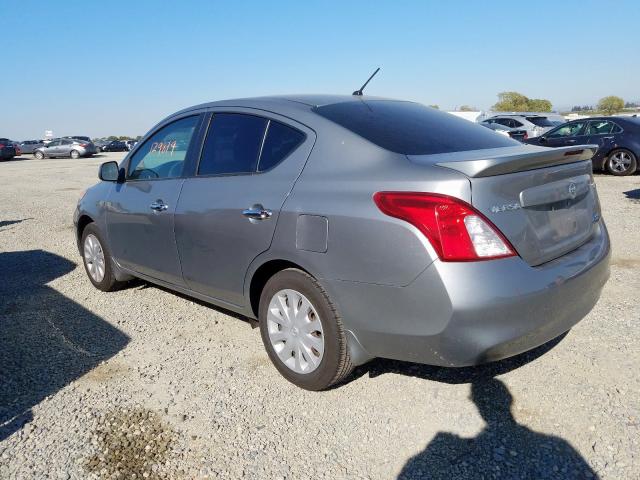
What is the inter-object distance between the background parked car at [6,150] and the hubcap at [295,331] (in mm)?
35966

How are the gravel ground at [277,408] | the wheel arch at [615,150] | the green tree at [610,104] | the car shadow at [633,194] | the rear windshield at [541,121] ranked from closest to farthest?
the gravel ground at [277,408]
the car shadow at [633,194]
the wheel arch at [615,150]
the rear windshield at [541,121]
the green tree at [610,104]

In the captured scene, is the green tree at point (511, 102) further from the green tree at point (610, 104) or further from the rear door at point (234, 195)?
the rear door at point (234, 195)

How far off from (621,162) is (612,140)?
57cm

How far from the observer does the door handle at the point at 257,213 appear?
3010mm

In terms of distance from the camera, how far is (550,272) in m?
2.53

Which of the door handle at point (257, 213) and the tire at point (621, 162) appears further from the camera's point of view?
the tire at point (621, 162)

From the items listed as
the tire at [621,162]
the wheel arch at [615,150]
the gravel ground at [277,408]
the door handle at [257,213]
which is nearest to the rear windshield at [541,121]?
the wheel arch at [615,150]

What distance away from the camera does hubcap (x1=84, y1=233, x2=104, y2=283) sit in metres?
4.91

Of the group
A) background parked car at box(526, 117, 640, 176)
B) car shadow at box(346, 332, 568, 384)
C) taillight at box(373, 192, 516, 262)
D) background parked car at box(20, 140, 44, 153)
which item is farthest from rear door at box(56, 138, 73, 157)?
taillight at box(373, 192, 516, 262)

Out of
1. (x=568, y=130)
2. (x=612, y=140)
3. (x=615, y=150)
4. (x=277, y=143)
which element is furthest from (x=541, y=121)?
(x=277, y=143)

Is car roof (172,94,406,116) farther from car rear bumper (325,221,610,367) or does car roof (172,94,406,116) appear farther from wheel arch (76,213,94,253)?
wheel arch (76,213,94,253)

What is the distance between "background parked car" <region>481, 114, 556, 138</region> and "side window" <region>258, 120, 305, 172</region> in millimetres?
19306

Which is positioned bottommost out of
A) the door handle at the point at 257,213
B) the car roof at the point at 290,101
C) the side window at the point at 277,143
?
the door handle at the point at 257,213

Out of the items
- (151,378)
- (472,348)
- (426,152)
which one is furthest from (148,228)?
(472,348)
